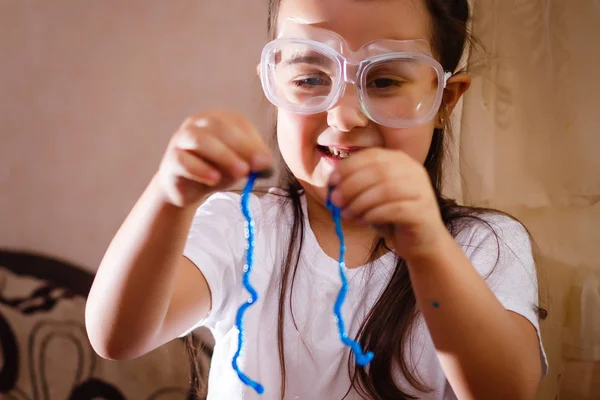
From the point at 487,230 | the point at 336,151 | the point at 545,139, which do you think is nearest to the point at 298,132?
the point at 336,151

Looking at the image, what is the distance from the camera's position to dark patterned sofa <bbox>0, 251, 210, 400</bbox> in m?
0.85

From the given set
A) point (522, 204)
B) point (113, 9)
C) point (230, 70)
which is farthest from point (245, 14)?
point (522, 204)

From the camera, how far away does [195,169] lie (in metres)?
0.35

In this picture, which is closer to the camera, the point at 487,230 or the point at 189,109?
the point at 487,230

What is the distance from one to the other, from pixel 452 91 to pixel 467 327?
337 mm

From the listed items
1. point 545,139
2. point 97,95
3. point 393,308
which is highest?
point 97,95

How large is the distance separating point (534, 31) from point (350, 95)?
20.6 inches

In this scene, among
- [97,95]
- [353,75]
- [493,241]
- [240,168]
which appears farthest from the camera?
[97,95]

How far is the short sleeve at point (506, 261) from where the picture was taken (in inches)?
21.1

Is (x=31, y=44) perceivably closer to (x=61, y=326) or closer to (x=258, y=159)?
(x=61, y=326)

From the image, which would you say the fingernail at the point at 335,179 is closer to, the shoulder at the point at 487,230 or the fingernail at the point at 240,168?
the fingernail at the point at 240,168

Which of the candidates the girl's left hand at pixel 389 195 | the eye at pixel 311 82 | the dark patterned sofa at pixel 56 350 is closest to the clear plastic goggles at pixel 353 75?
the eye at pixel 311 82

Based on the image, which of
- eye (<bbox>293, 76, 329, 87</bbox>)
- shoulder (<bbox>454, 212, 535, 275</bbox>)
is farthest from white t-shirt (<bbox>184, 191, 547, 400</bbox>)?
eye (<bbox>293, 76, 329, 87</bbox>)

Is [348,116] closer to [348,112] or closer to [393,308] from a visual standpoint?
[348,112]
